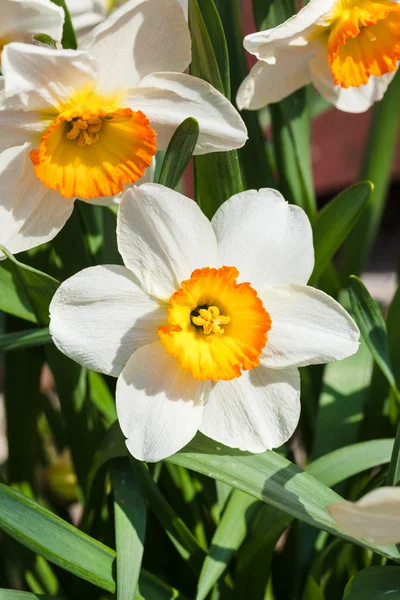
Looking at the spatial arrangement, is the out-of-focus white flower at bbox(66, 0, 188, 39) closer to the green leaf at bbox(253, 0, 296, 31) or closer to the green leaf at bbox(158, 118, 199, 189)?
the green leaf at bbox(253, 0, 296, 31)

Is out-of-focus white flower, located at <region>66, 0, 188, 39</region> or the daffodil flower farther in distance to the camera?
out-of-focus white flower, located at <region>66, 0, 188, 39</region>

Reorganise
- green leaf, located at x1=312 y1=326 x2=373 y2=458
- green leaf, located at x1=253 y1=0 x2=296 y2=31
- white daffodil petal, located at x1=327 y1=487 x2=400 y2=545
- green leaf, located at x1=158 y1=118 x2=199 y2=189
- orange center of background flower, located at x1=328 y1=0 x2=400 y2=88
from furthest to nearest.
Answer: green leaf, located at x1=312 y1=326 x2=373 y2=458
green leaf, located at x1=253 y1=0 x2=296 y2=31
orange center of background flower, located at x1=328 y1=0 x2=400 y2=88
green leaf, located at x1=158 y1=118 x2=199 y2=189
white daffodil petal, located at x1=327 y1=487 x2=400 y2=545

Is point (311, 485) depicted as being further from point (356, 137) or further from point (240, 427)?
point (356, 137)

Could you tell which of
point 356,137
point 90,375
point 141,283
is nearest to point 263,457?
point 141,283

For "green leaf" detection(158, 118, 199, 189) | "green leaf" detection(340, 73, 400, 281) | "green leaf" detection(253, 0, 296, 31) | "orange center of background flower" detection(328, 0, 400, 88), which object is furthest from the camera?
"green leaf" detection(340, 73, 400, 281)

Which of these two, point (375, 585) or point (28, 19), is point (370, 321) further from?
point (28, 19)

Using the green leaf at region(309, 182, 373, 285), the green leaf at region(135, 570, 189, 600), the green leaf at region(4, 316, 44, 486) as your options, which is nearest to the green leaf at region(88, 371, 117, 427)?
the green leaf at region(4, 316, 44, 486)

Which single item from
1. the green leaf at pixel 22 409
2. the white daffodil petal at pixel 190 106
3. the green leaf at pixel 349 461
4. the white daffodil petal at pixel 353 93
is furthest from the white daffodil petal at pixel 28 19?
the green leaf at pixel 349 461
